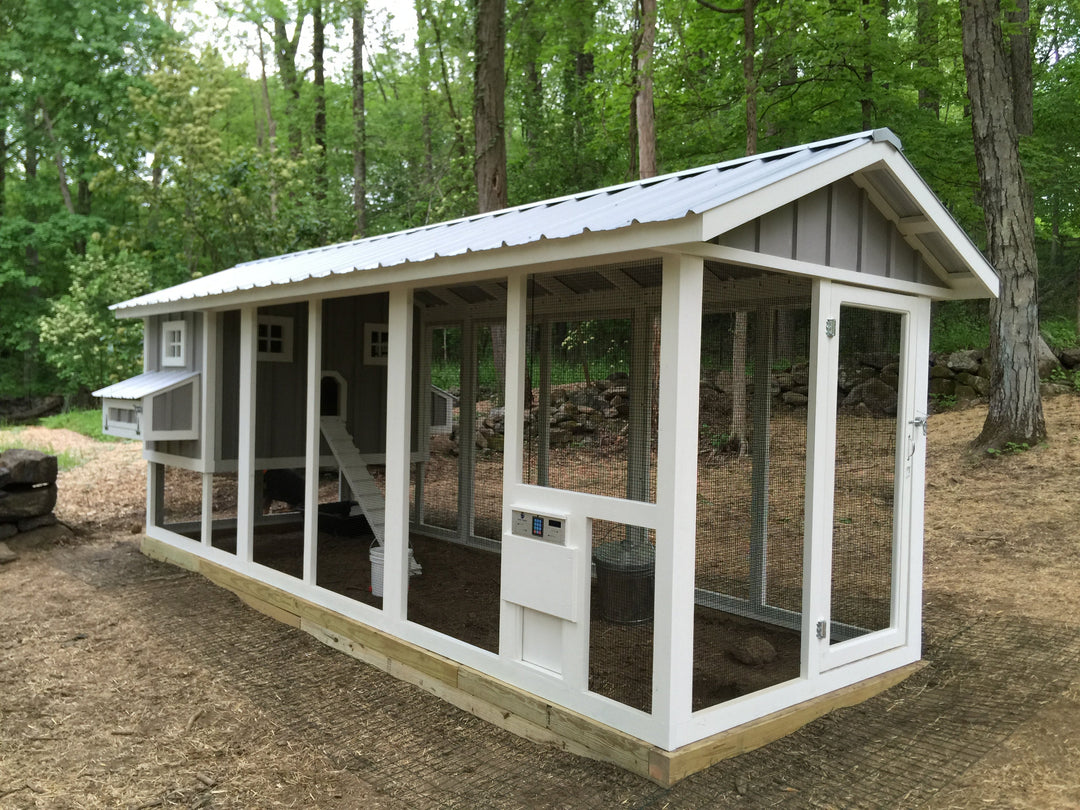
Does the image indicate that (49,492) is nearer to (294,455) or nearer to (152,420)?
(152,420)

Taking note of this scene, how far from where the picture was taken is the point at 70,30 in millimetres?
19016

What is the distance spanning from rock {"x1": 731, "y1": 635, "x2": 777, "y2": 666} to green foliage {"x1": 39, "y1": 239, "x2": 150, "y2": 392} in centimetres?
1403

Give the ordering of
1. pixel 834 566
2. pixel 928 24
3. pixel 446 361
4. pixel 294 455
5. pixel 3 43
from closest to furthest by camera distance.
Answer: pixel 834 566 → pixel 446 361 → pixel 294 455 → pixel 928 24 → pixel 3 43

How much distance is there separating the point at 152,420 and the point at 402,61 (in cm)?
1626

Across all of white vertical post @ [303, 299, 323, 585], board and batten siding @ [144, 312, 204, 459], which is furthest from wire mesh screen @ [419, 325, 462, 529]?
board and batten siding @ [144, 312, 204, 459]

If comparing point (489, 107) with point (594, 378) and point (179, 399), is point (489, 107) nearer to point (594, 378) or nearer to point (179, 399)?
point (179, 399)

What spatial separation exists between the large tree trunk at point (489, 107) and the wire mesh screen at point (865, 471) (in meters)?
6.51

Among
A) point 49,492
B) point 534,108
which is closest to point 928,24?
point 534,108

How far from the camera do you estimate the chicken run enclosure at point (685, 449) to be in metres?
3.01

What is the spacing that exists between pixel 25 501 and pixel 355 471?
355 cm

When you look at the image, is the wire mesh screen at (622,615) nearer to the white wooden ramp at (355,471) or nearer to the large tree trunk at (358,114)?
the white wooden ramp at (355,471)

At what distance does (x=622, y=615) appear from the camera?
3924mm

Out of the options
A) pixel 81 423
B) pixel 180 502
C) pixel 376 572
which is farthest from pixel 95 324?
pixel 376 572

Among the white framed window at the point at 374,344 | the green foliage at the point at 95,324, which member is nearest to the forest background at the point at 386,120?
the green foliage at the point at 95,324
